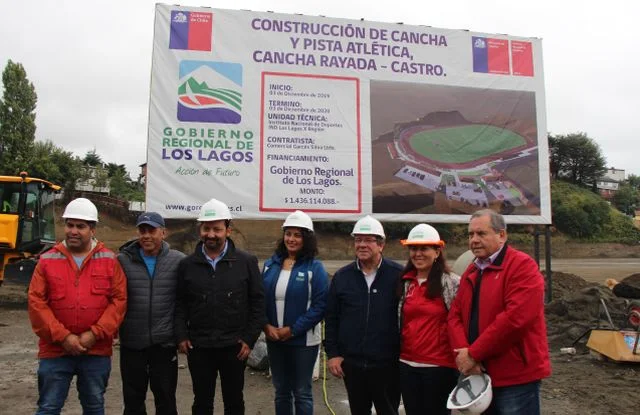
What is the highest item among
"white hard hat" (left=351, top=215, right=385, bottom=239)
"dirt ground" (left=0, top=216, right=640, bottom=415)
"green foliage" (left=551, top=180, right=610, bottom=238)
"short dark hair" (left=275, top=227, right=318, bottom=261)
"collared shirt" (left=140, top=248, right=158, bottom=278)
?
"green foliage" (left=551, top=180, right=610, bottom=238)

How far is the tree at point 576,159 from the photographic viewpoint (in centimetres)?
6322

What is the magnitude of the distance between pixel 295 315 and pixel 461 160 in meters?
4.85

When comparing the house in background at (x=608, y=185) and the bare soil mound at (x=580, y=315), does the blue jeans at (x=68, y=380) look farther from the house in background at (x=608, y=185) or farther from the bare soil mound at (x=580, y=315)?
the house in background at (x=608, y=185)

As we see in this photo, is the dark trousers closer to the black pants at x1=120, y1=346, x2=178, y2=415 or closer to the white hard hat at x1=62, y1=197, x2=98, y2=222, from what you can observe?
the black pants at x1=120, y1=346, x2=178, y2=415

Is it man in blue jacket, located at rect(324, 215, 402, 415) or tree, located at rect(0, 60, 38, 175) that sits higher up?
tree, located at rect(0, 60, 38, 175)

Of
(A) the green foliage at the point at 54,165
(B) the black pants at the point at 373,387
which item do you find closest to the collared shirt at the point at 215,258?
(B) the black pants at the point at 373,387

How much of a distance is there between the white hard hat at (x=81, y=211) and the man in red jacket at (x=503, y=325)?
240 centimetres

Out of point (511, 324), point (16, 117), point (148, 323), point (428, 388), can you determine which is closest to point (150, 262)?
point (148, 323)

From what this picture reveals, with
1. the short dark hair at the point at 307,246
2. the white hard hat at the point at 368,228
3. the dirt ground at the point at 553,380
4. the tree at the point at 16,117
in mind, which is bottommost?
the dirt ground at the point at 553,380

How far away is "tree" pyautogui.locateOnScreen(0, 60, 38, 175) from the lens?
35.6m

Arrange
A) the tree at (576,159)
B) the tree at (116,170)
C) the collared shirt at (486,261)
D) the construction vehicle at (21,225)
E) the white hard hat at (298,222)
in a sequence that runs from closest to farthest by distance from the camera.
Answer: the collared shirt at (486,261) → the white hard hat at (298,222) → the construction vehicle at (21,225) → the tree at (116,170) → the tree at (576,159)

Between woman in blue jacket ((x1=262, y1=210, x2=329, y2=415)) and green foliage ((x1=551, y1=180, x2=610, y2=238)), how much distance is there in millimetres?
46187

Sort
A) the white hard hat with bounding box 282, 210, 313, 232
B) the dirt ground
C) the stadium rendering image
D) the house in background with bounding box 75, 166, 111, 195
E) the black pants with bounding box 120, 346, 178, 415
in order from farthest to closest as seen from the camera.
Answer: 1. the house in background with bounding box 75, 166, 111, 195
2. the stadium rendering image
3. the dirt ground
4. the white hard hat with bounding box 282, 210, 313, 232
5. the black pants with bounding box 120, 346, 178, 415

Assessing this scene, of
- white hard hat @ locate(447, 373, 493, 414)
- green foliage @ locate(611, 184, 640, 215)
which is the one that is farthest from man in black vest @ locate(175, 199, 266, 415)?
green foliage @ locate(611, 184, 640, 215)
